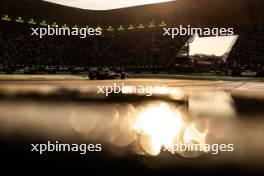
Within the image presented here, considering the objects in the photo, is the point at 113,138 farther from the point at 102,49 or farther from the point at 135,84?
the point at 102,49

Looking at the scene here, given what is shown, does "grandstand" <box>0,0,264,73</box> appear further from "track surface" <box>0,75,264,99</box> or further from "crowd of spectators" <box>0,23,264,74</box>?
"track surface" <box>0,75,264,99</box>

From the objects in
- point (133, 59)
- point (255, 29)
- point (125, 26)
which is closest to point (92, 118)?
point (255, 29)

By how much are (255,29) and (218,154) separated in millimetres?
47337

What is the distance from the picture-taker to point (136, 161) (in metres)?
6.02

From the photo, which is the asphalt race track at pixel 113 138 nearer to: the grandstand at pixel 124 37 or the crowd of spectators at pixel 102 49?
the grandstand at pixel 124 37

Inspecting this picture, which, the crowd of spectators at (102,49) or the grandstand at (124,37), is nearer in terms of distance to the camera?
the grandstand at (124,37)

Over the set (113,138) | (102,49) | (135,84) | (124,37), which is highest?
(124,37)

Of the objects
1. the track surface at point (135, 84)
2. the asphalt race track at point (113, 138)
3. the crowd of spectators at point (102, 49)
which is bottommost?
the asphalt race track at point (113, 138)

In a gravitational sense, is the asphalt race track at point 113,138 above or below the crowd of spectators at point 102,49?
below

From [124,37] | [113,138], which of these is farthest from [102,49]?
[113,138]

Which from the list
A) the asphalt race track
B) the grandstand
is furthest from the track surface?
the grandstand

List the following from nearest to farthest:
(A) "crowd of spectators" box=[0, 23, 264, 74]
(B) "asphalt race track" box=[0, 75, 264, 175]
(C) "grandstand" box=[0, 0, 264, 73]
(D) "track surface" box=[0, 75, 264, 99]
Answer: (B) "asphalt race track" box=[0, 75, 264, 175]
(D) "track surface" box=[0, 75, 264, 99]
(C) "grandstand" box=[0, 0, 264, 73]
(A) "crowd of spectators" box=[0, 23, 264, 74]

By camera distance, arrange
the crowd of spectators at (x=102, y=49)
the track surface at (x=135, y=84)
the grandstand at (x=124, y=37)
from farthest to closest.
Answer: the crowd of spectators at (x=102, y=49) → the grandstand at (x=124, y=37) → the track surface at (x=135, y=84)

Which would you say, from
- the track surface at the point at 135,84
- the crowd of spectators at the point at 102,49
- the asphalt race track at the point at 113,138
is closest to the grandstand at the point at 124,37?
the crowd of spectators at the point at 102,49
